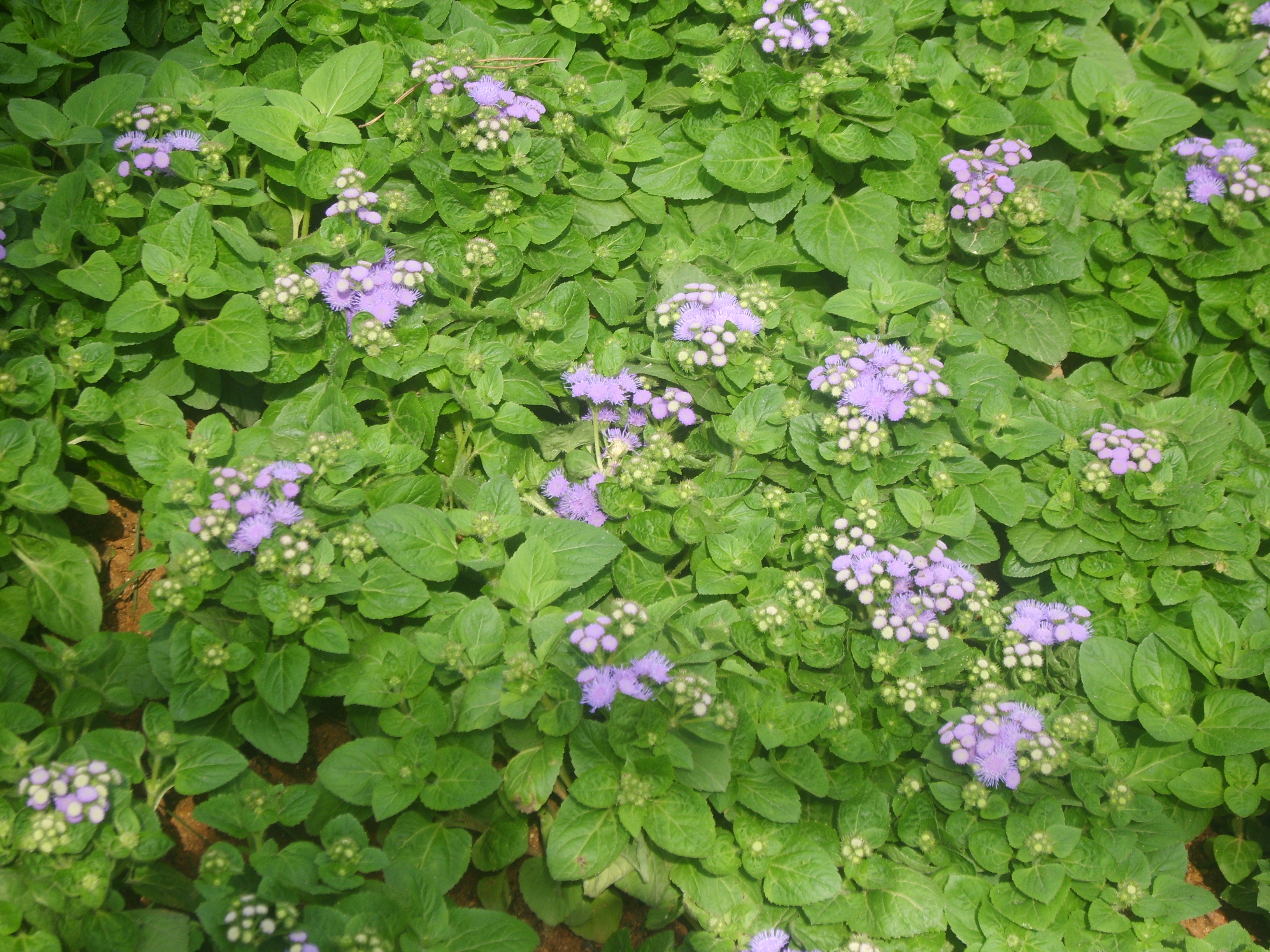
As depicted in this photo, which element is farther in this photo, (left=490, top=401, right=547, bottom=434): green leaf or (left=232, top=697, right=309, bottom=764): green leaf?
(left=490, top=401, right=547, bottom=434): green leaf

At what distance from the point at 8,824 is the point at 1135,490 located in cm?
467

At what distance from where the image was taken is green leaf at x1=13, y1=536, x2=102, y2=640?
387 cm

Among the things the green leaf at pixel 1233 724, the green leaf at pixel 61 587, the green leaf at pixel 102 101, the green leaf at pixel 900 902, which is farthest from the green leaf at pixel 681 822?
the green leaf at pixel 102 101

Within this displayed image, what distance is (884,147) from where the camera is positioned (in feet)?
16.8

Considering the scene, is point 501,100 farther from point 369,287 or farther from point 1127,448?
point 1127,448

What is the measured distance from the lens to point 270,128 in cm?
457

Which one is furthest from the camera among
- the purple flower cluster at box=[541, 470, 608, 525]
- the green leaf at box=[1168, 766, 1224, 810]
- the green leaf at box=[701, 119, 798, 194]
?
the green leaf at box=[701, 119, 798, 194]

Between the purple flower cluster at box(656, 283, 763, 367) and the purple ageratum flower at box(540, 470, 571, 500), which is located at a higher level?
the purple flower cluster at box(656, 283, 763, 367)

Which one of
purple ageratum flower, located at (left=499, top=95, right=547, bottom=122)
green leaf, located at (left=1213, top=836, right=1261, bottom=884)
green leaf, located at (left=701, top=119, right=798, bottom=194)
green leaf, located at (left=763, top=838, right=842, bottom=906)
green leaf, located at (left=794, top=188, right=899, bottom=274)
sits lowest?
green leaf, located at (left=1213, top=836, right=1261, bottom=884)


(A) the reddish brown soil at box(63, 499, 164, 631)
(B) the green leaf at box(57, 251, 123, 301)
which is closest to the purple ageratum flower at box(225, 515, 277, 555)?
(A) the reddish brown soil at box(63, 499, 164, 631)

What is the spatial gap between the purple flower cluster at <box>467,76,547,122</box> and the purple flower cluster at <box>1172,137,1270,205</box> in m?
3.58

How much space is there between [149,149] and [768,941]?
4.26m

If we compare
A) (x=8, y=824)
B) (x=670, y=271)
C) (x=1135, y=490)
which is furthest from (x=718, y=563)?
(x=8, y=824)

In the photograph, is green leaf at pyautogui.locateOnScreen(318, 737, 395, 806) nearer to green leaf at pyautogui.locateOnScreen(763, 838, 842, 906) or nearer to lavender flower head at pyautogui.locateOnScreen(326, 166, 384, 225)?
green leaf at pyautogui.locateOnScreen(763, 838, 842, 906)
